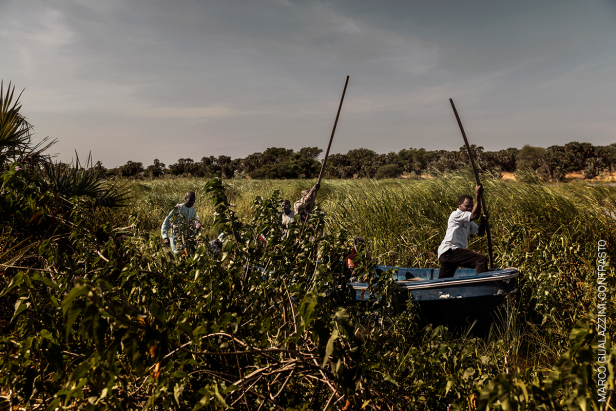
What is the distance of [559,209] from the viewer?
6750 mm

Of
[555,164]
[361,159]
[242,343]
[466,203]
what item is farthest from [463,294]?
[361,159]

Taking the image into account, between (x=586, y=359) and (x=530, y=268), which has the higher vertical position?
(x=586, y=359)

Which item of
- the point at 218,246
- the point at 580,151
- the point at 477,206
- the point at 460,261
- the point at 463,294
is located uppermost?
the point at 580,151

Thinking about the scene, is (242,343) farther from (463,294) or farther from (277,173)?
(277,173)

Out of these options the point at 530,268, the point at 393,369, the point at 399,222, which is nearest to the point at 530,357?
the point at 530,268

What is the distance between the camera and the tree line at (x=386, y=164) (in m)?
60.2

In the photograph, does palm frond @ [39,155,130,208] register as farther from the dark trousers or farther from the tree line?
the tree line

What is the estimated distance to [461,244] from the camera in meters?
5.64

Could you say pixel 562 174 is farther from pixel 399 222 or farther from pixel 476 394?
pixel 476 394

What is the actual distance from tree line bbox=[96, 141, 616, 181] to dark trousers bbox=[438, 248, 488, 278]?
79.2 ft

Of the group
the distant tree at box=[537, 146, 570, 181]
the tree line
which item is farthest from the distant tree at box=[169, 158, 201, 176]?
the distant tree at box=[537, 146, 570, 181]

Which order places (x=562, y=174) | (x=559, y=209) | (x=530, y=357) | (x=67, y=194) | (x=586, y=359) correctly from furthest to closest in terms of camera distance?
(x=562, y=174) < (x=559, y=209) < (x=67, y=194) < (x=530, y=357) < (x=586, y=359)

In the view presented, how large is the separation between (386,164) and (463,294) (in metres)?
99.6

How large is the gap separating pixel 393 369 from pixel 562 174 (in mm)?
64965
